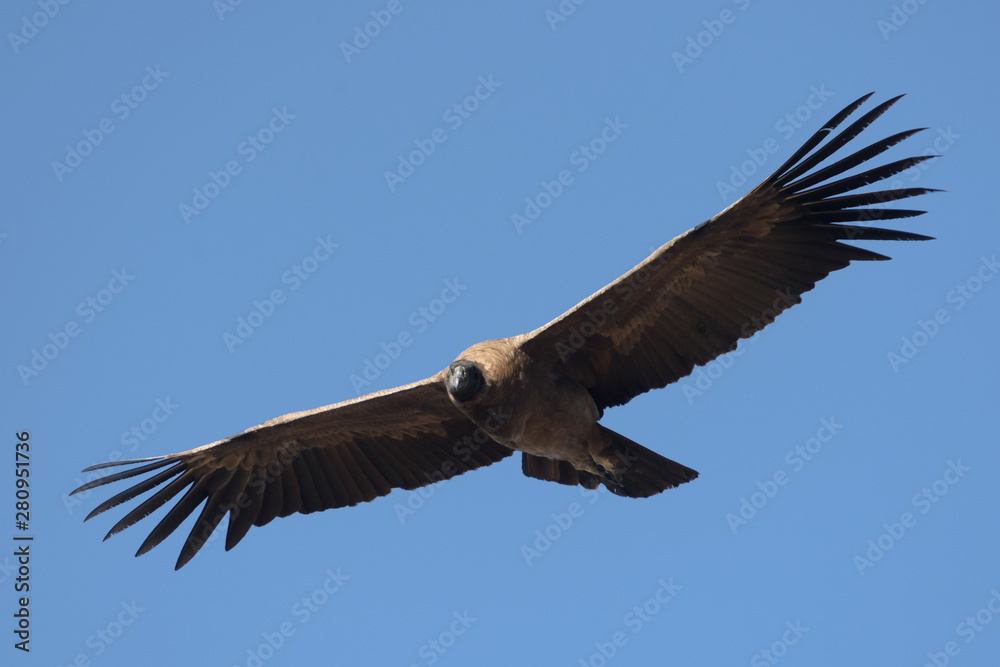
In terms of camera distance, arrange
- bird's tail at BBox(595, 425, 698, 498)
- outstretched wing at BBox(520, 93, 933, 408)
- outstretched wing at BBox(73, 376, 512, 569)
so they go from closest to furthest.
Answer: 1. outstretched wing at BBox(520, 93, 933, 408)
2. bird's tail at BBox(595, 425, 698, 498)
3. outstretched wing at BBox(73, 376, 512, 569)

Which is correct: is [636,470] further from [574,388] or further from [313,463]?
[313,463]

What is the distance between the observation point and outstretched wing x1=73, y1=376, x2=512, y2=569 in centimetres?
1159

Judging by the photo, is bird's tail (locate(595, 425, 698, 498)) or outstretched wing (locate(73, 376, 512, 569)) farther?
outstretched wing (locate(73, 376, 512, 569))

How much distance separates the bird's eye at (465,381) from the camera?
32.6 ft

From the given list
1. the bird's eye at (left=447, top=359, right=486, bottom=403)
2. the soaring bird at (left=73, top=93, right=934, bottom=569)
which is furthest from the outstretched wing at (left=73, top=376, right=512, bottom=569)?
the bird's eye at (left=447, top=359, right=486, bottom=403)

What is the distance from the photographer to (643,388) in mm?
11031

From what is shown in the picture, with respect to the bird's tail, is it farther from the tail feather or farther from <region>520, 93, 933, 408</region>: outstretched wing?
<region>520, 93, 933, 408</region>: outstretched wing

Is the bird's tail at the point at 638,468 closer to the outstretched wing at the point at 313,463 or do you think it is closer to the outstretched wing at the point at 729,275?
the outstretched wing at the point at 729,275

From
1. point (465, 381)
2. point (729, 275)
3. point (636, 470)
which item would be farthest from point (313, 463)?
point (729, 275)

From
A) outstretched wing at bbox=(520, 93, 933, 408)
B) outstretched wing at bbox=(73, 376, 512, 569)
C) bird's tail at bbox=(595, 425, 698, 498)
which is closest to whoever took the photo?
outstretched wing at bbox=(520, 93, 933, 408)

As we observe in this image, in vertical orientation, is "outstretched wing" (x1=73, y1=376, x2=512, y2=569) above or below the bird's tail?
above

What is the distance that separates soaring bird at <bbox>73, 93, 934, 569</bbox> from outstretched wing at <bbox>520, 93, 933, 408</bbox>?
13 millimetres

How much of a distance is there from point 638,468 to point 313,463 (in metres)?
3.67

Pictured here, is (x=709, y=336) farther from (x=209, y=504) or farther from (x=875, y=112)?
(x=209, y=504)
